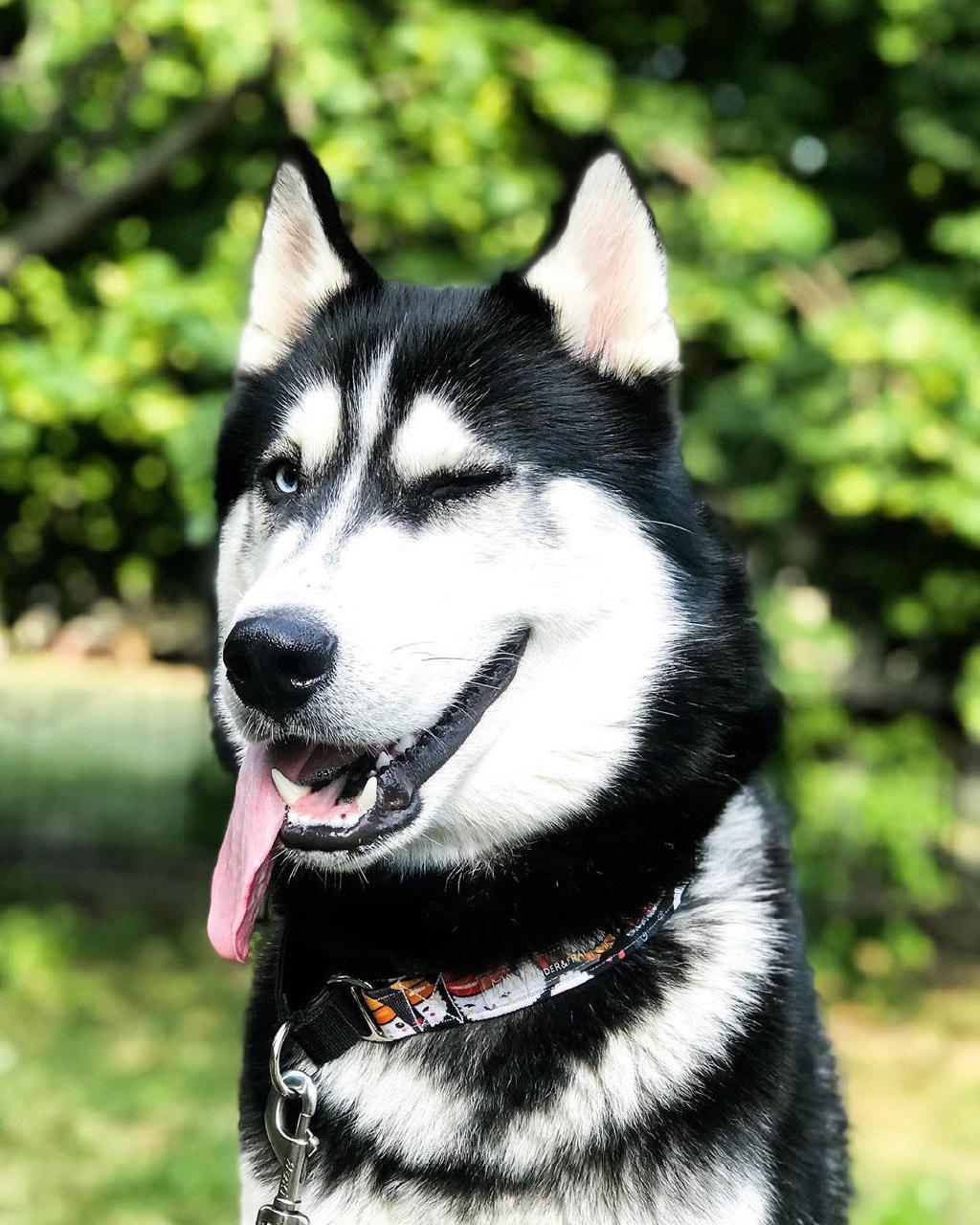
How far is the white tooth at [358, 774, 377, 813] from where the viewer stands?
179cm

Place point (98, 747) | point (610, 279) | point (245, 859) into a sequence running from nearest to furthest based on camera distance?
point (245, 859) < point (610, 279) < point (98, 747)

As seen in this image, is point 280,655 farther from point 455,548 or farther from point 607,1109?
point 607,1109

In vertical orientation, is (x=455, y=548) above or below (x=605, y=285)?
below

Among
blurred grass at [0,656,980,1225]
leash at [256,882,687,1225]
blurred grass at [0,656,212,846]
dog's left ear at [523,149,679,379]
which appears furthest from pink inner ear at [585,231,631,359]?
blurred grass at [0,656,212,846]

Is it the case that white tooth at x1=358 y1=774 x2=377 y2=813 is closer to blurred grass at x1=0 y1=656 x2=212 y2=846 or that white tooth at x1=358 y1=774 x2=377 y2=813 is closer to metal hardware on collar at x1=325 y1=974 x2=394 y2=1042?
metal hardware on collar at x1=325 y1=974 x2=394 y2=1042

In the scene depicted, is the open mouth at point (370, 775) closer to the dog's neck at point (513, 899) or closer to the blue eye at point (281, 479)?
the dog's neck at point (513, 899)

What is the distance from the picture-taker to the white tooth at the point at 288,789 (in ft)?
6.13

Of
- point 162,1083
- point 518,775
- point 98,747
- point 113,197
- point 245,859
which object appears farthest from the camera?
point 98,747

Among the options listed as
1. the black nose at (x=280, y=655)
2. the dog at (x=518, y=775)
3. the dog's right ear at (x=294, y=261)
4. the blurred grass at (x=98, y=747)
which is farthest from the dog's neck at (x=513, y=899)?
the blurred grass at (x=98, y=747)

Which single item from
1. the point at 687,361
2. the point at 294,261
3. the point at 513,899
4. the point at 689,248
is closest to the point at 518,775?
the point at 513,899

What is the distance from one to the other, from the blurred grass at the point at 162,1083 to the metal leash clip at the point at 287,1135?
93.8 inches

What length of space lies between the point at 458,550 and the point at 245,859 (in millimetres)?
541

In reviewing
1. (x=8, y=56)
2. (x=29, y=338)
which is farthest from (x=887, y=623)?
(x=8, y=56)

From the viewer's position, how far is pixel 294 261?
7.69 ft
